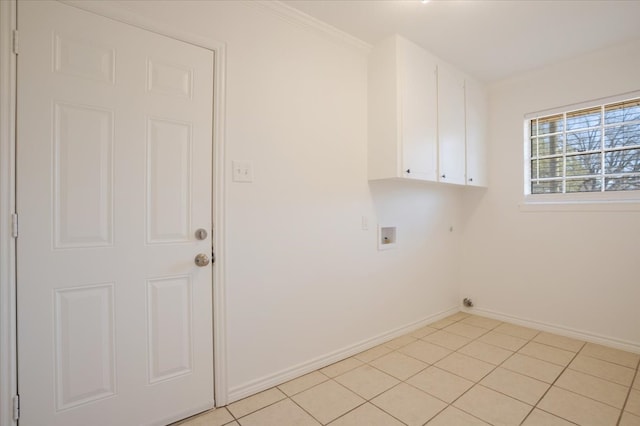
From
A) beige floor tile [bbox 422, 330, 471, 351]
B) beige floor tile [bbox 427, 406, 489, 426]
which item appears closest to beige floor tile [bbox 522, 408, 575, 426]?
beige floor tile [bbox 427, 406, 489, 426]

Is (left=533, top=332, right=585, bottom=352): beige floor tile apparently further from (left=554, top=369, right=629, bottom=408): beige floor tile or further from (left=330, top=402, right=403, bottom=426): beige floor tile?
(left=330, top=402, right=403, bottom=426): beige floor tile

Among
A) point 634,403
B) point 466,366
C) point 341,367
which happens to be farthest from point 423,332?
point 634,403

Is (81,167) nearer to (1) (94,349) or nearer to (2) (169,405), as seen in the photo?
(1) (94,349)

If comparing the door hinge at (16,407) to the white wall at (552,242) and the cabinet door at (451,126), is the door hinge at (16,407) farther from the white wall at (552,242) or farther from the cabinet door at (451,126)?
the white wall at (552,242)

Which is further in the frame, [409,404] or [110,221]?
[409,404]

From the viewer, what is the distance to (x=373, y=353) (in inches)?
97.8

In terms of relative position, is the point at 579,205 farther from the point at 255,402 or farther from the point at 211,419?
the point at 211,419

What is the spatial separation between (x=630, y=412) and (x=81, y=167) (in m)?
3.16

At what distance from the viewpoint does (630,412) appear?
1.74 metres

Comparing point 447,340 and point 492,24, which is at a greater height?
point 492,24

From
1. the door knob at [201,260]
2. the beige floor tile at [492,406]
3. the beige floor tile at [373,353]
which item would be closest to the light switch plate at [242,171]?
the door knob at [201,260]

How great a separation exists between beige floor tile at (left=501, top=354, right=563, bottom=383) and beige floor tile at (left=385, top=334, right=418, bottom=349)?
72 centimetres

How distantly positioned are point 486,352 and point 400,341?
68 cm

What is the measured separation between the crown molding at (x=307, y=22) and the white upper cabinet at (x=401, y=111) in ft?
0.64
